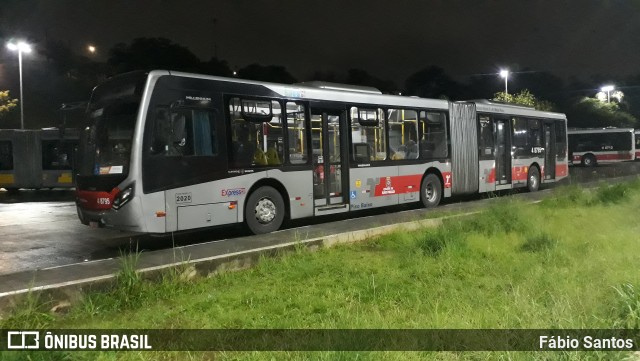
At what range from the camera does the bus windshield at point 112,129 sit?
880 cm

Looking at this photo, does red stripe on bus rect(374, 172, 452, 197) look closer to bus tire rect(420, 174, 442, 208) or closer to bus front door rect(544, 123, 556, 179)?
bus tire rect(420, 174, 442, 208)

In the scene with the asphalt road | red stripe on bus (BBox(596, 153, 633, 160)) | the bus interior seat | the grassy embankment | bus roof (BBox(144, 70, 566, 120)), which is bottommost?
the grassy embankment

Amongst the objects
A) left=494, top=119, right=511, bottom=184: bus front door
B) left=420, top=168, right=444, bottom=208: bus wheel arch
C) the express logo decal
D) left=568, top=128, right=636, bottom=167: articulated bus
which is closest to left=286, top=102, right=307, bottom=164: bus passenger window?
the express logo decal

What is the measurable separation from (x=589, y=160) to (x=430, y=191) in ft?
106

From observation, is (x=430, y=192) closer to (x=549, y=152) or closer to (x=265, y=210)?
(x=265, y=210)

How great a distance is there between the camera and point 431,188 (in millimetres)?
14891

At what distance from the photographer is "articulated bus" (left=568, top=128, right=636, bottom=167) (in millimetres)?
40344

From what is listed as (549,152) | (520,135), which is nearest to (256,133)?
(520,135)

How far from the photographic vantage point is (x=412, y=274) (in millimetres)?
6816

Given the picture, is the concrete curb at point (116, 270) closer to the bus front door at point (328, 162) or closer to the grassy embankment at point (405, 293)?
the grassy embankment at point (405, 293)

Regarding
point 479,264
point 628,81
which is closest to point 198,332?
point 479,264

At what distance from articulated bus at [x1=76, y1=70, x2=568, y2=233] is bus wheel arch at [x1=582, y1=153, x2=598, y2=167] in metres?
30.5

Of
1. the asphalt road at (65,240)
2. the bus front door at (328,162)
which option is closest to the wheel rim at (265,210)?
the asphalt road at (65,240)

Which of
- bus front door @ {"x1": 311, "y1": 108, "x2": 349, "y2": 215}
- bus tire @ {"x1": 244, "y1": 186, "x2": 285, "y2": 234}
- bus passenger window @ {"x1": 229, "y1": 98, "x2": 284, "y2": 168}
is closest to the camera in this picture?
bus passenger window @ {"x1": 229, "y1": 98, "x2": 284, "y2": 168}
